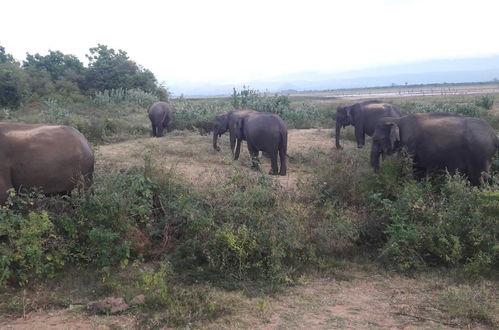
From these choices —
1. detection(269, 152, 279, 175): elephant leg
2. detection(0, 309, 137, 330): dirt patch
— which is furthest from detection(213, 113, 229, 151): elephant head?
detection(0, 309, 137, 330): dirt patch

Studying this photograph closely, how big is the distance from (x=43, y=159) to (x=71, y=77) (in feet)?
85.5

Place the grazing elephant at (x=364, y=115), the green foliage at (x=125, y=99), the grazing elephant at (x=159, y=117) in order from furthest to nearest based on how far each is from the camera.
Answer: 1. the green foliage at (x=125, y=99)
2. the grazing elephant at (x=159, y=117)
3. the grazing elephant at (x=364, y=115)

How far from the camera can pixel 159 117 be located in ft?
57.2

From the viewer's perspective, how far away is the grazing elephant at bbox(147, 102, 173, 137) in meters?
17.5

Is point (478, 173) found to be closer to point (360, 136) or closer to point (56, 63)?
point (360, 136)

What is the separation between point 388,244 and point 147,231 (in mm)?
3302

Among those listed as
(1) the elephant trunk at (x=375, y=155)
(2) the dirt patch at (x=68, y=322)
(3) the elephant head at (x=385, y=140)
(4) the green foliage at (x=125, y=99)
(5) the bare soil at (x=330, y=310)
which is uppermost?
(4) the green foliage at (x=125, y=99)

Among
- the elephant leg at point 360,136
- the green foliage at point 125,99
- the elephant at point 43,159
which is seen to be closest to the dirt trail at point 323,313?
the elephant at point 43,159

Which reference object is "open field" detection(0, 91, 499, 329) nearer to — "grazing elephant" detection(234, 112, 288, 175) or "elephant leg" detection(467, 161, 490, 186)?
"elephant leg" detection(467, 161, 490, 186)

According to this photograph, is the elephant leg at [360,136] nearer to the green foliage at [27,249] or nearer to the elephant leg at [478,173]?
the elephant leg at [478,173]

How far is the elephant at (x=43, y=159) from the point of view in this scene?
6.50 m

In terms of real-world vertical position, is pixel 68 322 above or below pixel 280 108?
below

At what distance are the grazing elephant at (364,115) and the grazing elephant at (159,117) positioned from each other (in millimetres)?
6536

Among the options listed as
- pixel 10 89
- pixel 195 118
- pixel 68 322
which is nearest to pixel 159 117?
pixel 195 118
